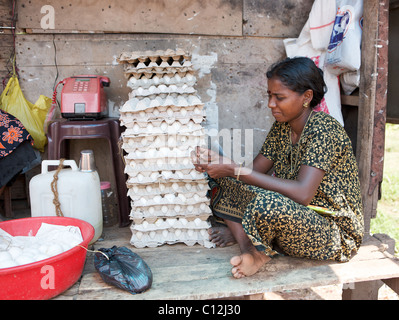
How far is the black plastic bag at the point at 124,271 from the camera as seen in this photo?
172 centimetres

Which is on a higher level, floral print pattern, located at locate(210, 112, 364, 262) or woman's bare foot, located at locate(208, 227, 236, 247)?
floral print pattern, located at locate(210, 112, 364, 262)

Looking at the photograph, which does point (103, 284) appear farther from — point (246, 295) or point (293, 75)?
point (293, 75)

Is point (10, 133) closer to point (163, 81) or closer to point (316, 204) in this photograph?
point (163, 81)

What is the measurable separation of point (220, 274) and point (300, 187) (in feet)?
1.97

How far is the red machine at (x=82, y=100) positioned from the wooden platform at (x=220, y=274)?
974 millimetres

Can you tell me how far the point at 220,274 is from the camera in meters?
1.91

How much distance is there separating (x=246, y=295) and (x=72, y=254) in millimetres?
851

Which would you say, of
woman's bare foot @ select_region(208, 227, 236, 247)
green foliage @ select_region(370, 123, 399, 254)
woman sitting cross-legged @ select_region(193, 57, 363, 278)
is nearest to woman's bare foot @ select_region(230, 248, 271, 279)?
woman sitting cross-legged @ select_region(193, 57, 363, 278)

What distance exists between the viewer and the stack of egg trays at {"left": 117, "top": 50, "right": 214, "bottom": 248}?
7.15 ft

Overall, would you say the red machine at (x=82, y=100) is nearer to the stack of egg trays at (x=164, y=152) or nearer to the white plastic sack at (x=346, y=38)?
the stack of egg trays at (x=164, y=152)

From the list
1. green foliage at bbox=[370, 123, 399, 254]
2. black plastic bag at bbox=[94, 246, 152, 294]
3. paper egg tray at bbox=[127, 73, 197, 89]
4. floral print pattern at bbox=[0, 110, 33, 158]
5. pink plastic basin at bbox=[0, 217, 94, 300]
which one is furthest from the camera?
green foliage at bbox=[370, 123, 399, 254]

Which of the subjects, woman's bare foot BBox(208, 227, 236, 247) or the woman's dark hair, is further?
woman's bare foot BBox(208, 227, 236, 247)

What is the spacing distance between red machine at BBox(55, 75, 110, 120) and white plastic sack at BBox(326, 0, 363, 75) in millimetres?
1649

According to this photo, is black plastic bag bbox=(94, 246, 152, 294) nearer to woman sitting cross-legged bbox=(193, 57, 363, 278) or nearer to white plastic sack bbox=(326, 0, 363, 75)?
woman sitting cross-legged bbox=(193, 57, 363, 278)
